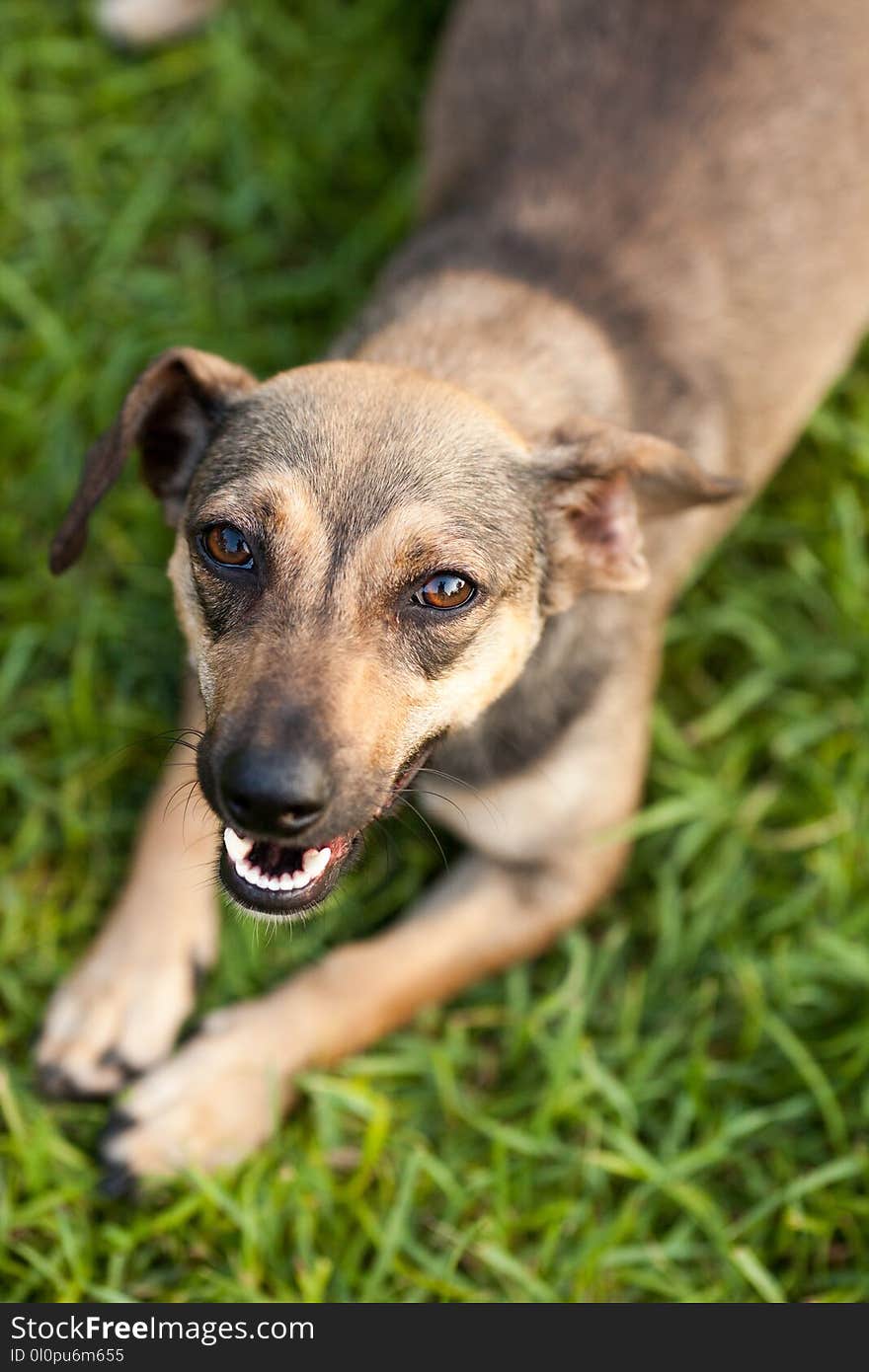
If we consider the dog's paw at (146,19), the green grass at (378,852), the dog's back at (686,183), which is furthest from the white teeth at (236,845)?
the dog's paw at (146,19)

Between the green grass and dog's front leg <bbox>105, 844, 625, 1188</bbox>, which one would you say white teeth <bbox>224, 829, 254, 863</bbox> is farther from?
the green grass

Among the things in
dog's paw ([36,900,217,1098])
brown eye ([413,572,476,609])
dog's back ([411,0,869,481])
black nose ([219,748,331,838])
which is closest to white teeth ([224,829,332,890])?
black nose ([219,748,331,838])

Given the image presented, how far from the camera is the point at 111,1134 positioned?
441cm

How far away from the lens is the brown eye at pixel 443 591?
3.48 metres

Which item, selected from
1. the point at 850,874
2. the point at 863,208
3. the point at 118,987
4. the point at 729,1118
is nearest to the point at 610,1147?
the point at 729,1118

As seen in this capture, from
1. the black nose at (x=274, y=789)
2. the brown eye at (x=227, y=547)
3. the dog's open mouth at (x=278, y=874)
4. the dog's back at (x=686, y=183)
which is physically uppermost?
the dog's back at (x=686, y=183)

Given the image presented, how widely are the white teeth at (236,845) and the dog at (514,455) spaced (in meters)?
0.01

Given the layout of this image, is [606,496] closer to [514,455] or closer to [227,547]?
[514,455]

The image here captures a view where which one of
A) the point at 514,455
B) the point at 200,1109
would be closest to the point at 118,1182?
the point at 200,1109

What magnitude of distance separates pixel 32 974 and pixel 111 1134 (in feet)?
2.32

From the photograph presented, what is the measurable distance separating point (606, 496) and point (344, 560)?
0.91 metres

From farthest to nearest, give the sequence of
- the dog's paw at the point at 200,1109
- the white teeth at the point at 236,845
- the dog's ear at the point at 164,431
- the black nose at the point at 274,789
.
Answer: the dog's paw at the point at 200,1109
the dog's ear at the point at 164,431
the white teeth at the point at 236,845
the black nose at the point at 274,789

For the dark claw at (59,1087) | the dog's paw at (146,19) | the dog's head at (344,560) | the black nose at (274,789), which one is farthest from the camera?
the dog's paw at (146,19)

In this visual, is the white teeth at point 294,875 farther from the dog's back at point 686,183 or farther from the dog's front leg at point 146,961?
the dog's back at point 686,183
